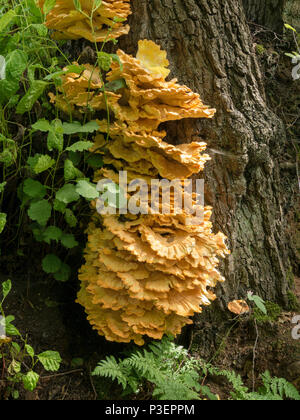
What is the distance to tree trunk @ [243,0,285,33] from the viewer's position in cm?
373

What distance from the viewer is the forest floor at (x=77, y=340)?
274 centimetres

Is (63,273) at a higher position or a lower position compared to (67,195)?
lower

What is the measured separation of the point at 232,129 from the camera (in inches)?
114

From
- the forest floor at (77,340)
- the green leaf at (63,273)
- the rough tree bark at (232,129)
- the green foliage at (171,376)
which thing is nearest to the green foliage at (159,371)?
the green foliage at (171,376)

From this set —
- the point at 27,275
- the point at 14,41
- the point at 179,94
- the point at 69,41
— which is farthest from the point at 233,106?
the point at 27,275

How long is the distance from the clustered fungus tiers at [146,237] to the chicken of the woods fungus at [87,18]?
0.78 feet

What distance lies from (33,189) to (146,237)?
85 cm

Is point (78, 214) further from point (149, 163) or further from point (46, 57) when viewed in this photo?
point (46, 57)

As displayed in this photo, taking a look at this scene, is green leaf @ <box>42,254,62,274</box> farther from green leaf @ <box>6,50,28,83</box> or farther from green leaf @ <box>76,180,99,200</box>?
green leaf @ <box>6,50,28,83</box>

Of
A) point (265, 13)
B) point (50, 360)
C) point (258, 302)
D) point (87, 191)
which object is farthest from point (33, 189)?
point (265, 13)

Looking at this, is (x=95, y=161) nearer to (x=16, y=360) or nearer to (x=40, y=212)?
(x=40, y=212)

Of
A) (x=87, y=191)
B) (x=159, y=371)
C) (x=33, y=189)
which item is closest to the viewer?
(x=87, y=191)

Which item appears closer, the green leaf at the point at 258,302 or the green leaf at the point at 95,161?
the green leaf at the point at 95,161

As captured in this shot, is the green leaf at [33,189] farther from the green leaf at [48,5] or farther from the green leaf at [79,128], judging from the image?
the green leaf at [48,5]
